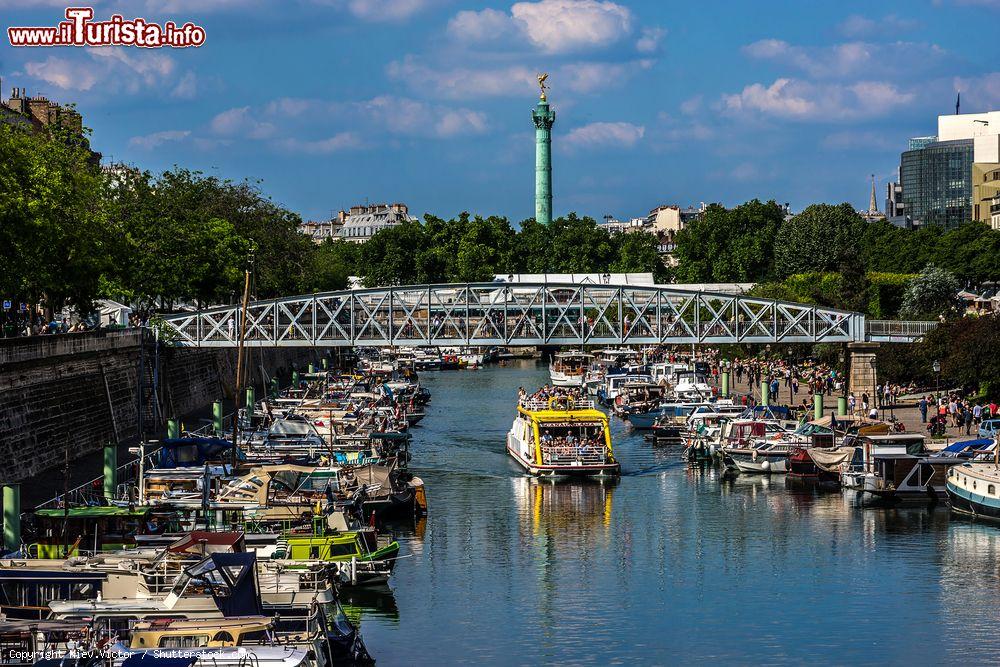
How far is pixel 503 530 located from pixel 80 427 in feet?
73.4

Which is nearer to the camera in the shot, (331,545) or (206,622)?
(206,622)

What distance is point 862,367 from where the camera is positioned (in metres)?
91.1

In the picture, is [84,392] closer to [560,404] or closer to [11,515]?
[560,404]

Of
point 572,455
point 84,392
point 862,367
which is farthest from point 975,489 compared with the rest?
point 84,392

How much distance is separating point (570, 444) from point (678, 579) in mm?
20973

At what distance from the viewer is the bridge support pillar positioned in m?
90.7

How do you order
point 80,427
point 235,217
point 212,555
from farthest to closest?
point 235,217
point 80,427
point 212,555

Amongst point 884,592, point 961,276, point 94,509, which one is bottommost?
point 884,592

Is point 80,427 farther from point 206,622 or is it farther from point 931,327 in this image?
point 931,327

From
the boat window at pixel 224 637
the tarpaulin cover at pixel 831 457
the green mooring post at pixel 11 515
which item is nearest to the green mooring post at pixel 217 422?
the green mooring post at pixel 11 515

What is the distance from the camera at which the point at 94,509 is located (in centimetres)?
4666

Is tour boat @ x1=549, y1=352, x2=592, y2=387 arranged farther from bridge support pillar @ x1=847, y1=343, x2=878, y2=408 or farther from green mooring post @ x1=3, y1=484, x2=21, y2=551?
green mooring post @ x1=3, y1=484, x2=21, y2=551

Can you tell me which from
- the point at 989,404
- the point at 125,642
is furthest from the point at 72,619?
the point at 989,404

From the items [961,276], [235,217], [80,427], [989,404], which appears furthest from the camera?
[961,276]
